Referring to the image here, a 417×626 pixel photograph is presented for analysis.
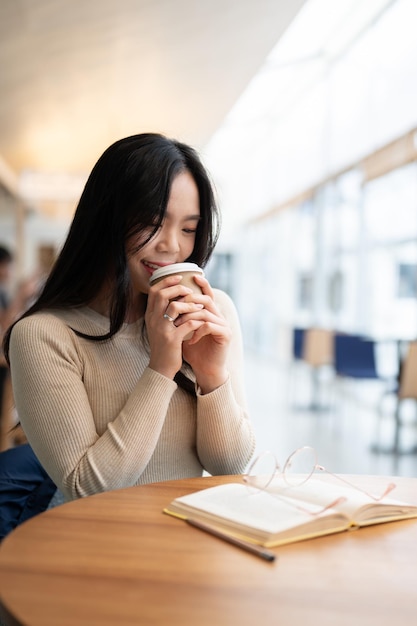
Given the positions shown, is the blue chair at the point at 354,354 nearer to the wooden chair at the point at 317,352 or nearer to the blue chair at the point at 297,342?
the wooden chair at the point at 317,352

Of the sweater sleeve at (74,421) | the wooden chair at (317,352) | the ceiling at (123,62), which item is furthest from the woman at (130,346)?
the wooden chair at (317,352)

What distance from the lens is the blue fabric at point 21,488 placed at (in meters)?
1.21

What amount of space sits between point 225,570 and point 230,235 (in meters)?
16.0

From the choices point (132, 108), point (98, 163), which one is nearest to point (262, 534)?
point (98, 163)

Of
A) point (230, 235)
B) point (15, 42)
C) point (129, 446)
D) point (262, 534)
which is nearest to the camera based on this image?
point (262, 534)

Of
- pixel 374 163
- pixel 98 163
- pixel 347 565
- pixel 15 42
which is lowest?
pixel 347 565

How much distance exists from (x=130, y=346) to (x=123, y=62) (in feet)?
18.2

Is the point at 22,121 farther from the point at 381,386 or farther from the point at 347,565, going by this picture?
the point at 347,565

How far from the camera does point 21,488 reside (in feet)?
4.13

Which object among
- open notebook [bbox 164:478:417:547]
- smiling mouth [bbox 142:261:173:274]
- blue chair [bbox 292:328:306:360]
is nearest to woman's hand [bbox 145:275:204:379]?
smiling mouth [bbox 142:261:173:274]

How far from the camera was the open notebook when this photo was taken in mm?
870

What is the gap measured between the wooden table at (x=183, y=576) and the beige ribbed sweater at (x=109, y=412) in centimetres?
21

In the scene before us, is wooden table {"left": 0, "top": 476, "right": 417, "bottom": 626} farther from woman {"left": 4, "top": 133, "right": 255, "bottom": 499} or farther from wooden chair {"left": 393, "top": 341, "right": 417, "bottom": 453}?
wooden chair {"left": 393, "top": 341, "right": 417, "bottom": 453}

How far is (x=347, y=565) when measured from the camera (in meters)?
0.80
